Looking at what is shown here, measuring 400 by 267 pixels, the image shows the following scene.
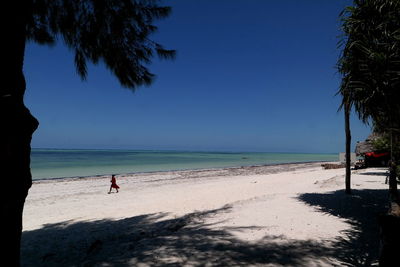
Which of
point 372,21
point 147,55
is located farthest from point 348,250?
point 372,21

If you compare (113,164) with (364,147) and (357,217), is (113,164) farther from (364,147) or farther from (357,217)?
(357,217)

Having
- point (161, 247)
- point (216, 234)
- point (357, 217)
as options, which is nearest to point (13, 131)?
point (161, 247)

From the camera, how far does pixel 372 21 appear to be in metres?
6.45

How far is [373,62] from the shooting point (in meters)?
5.79

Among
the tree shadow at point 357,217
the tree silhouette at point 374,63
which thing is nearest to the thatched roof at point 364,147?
the tree shadow at point 357,217

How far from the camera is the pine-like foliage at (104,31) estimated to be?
4.04m

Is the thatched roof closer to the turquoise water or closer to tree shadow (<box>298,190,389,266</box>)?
tree shadow (<box>298,190,389,266</box>)

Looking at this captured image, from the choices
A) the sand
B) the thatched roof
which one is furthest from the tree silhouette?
the thatched roof

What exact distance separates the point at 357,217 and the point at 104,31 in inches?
327

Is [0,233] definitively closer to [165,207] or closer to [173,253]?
[173,253]

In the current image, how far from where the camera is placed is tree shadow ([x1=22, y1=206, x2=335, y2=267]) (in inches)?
176

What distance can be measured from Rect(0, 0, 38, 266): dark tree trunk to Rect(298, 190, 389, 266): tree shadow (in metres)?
4.56

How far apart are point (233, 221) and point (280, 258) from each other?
2.63 metres

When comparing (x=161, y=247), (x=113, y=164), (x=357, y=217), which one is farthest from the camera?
(x=113, y=164)
